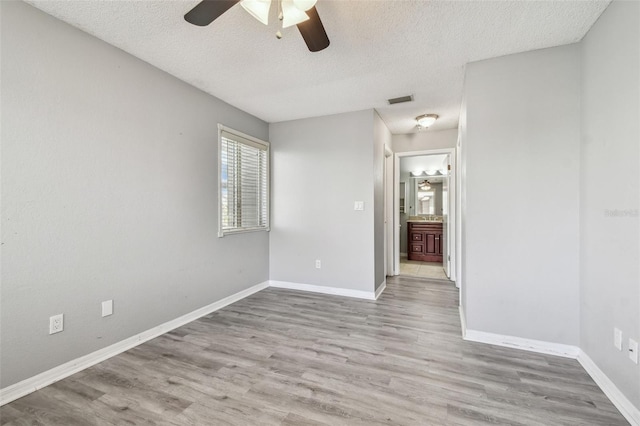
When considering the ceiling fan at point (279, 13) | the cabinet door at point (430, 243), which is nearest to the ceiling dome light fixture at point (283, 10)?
the ceiling fan at point (279, 13)

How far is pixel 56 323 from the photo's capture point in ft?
6.11

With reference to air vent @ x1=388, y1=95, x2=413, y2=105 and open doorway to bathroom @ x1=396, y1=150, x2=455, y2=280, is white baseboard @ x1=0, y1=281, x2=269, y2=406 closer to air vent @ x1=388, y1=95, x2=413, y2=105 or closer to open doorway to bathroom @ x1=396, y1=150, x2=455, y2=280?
air vent @ x1=388, y1=95, x2=413, y2=105

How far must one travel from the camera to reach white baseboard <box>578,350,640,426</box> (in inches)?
57.5

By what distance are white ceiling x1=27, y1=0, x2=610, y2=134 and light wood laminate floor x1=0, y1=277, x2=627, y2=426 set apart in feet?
7.90

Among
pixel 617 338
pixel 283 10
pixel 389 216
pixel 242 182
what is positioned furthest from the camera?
pixel 389 216

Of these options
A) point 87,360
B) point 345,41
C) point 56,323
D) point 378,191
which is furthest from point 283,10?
point 87,360

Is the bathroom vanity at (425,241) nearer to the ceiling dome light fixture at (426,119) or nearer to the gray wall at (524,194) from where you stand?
the ceiling dome light fixture at (426,119)

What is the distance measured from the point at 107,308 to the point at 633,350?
3403mm

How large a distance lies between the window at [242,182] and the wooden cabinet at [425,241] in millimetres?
3489

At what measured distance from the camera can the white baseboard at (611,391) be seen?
1459mm

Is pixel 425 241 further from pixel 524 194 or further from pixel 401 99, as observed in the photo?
pixel 524 194

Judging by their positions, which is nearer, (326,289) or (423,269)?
(326,289)

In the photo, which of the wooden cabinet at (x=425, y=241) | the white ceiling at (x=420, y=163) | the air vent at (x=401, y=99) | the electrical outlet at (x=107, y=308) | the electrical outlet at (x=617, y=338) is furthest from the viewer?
the wooden cabinet at (x=425, y=241)

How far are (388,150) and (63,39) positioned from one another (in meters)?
3.72
